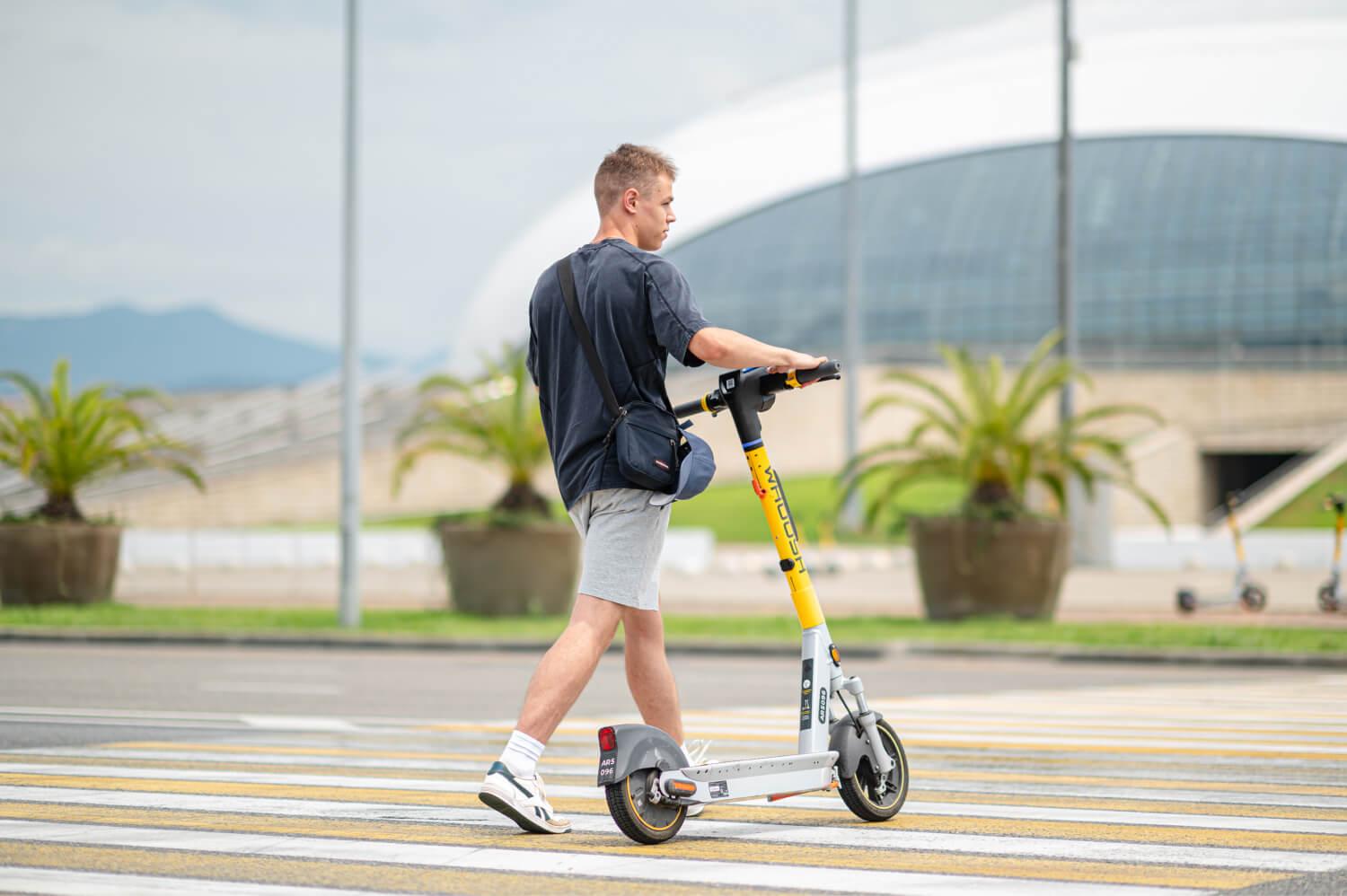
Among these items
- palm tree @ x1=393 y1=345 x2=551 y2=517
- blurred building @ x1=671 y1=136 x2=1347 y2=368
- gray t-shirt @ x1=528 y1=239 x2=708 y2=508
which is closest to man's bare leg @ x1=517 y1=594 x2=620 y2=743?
gray t-shirt @ x1=528 y1=239 x2=708 y2=508

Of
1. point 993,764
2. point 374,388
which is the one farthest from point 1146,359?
point 993,764

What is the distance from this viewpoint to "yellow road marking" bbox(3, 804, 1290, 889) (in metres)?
4.75

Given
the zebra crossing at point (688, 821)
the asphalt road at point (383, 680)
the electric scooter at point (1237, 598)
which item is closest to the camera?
the zebra crossing at point (688, 821)

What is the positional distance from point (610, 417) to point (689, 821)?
1443mm

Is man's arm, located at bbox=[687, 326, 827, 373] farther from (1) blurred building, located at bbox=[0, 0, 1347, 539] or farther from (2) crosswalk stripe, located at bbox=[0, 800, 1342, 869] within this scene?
(1) blurred building, located at bbox=[0, 0, 1347, 539]

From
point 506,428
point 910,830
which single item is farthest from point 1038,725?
point 506,428

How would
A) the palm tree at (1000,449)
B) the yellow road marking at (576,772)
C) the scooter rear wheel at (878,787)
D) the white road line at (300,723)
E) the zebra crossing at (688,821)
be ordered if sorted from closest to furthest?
the zebra crossing at (688,821) < the scooter rear wheel at (878,787) < the yellow road marking at (576,772) < the white road line at (300,723) < the palm tree at (1000,449)

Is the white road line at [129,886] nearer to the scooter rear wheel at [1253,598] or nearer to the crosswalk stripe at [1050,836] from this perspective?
the crosswalk stripe at [1050,836]

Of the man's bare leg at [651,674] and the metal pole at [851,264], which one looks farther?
the metal pole at [851,264]

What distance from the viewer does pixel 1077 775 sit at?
6.99 meters

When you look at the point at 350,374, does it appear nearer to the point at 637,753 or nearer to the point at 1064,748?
the point at 1064,748

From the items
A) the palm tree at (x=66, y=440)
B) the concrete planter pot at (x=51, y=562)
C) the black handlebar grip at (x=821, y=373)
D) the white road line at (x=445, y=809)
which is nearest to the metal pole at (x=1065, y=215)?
the palm tree at (x=66, y=440)

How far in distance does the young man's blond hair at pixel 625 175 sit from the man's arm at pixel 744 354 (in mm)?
644

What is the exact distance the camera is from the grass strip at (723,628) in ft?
52.2
